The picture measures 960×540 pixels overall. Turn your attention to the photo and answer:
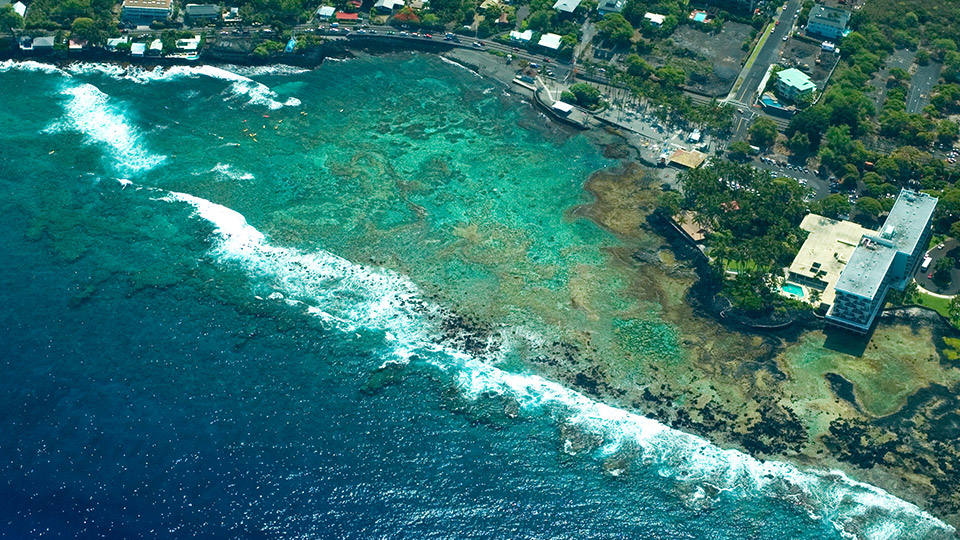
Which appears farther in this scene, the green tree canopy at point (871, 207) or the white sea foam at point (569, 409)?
the green tree canopy at point (871, 207)

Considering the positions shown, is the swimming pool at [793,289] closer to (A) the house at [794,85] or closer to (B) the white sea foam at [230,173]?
(A) the house at [794,85]

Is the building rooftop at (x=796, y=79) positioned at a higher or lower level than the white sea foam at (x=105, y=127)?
higher

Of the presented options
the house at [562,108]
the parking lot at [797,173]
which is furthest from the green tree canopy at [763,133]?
the house at [562,108]

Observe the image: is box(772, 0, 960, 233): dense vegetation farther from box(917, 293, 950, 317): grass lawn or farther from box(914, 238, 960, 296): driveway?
box(917, 293, 950, 317): grass lawn

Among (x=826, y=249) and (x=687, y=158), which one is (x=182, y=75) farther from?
(x=826, y=249)

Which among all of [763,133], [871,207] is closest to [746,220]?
[871,207]

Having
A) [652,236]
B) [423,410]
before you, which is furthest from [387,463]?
[652,236]

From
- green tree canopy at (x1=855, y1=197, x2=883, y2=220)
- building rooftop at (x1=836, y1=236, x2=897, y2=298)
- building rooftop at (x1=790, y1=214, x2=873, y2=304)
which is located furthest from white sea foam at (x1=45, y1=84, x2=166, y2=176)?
green tree canopy at (x1=855, y1=197, x2=883, y2=220)
